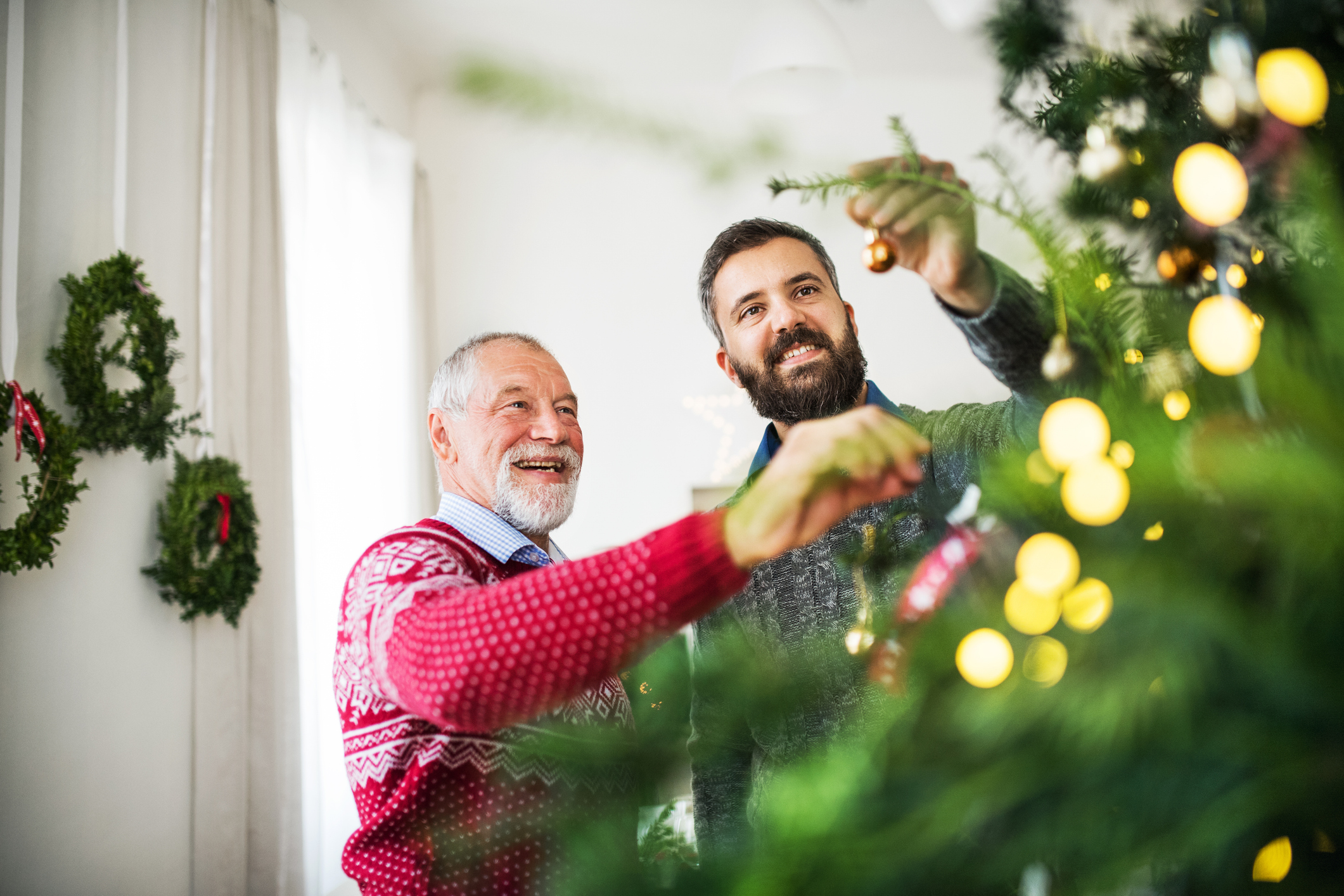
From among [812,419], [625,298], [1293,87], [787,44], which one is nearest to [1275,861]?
[1293,87]

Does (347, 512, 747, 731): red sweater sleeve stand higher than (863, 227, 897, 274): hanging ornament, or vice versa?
(863, 227, 897, 274): hanging ornament

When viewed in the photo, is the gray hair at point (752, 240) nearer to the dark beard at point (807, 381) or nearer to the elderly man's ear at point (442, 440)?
the dark beard at point (807, 381)

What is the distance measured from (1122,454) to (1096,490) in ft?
0.07

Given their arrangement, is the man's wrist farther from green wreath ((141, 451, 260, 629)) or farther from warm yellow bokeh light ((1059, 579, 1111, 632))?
green wreath ((141, 451, 260, 629))

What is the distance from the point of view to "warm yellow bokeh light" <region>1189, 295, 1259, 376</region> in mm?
198

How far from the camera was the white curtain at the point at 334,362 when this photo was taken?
7.88ft

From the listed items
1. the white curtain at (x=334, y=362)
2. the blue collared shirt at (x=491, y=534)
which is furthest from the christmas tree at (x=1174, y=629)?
the white curtain at (x=334, y=362)

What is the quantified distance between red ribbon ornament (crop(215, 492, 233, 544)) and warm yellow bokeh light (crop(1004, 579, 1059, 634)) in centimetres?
203

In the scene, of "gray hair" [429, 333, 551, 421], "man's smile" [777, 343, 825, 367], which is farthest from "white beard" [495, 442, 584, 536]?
"man's smile" [777, 343, 825, 367]

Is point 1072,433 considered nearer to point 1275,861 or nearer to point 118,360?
point 1275,861

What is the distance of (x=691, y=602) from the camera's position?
1.54ft

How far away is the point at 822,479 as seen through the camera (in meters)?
0.39

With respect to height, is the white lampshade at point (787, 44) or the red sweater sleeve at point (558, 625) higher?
the white lampshade at point (787, 44)

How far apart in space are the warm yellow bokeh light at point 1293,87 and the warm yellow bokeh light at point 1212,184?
0.01 metres
